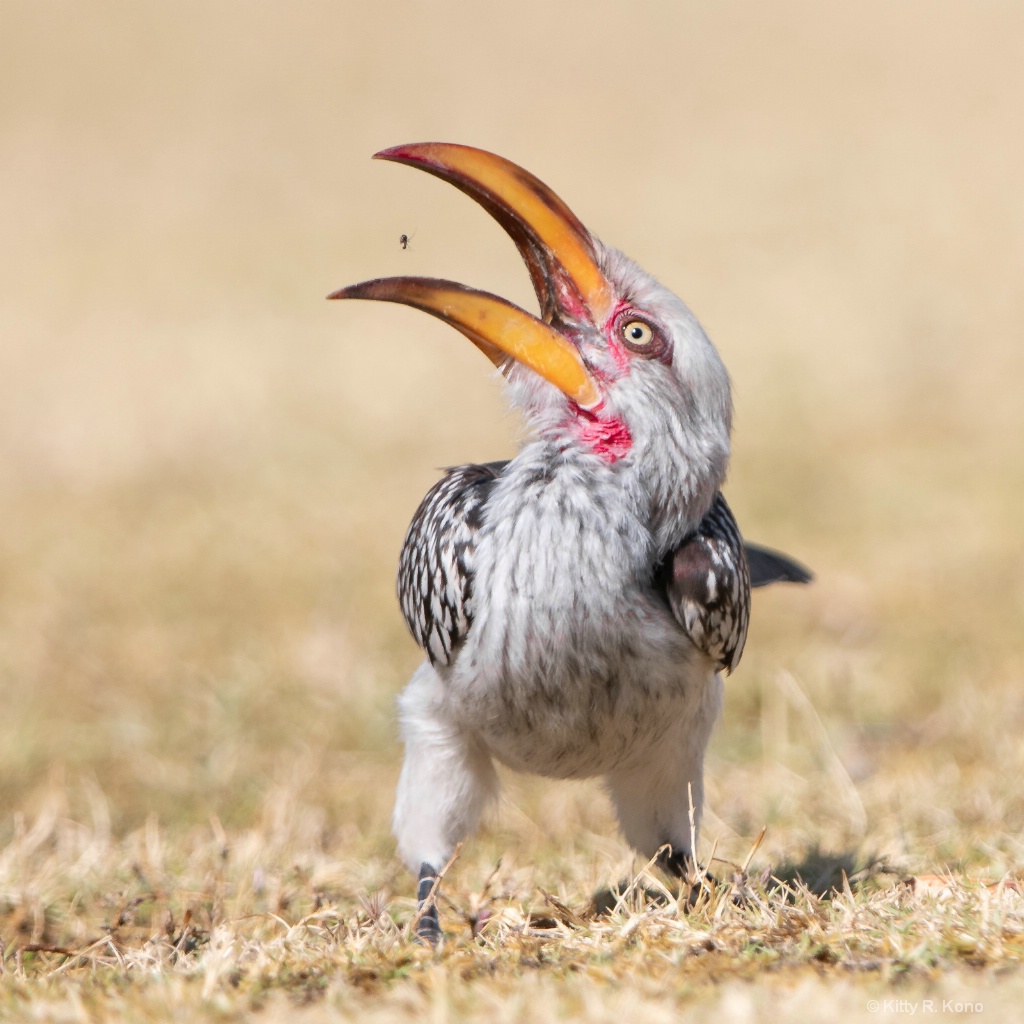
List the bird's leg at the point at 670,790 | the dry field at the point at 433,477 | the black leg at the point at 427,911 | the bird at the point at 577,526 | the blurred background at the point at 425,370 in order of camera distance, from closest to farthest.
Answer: the dry field at the point at 433,477 < the black leg at the point at 427,911 < the bird at the point at 577,526 < the bird's leg at the point at 670,790 < the blurred background at the point at 425,370

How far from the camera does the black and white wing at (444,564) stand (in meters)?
3.82

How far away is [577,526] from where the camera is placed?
3.69 m

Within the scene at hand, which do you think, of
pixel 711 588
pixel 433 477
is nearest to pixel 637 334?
pixel 711 588

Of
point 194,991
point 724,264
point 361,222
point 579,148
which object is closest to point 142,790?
point 194,991

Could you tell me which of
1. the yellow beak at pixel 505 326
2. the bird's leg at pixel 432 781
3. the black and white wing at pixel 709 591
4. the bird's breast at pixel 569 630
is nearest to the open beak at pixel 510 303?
the yellow beak at pixel 505 326

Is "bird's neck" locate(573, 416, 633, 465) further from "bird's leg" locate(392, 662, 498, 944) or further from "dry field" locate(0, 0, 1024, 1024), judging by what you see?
"bird's leg" locate(392, 662, 498, 944)

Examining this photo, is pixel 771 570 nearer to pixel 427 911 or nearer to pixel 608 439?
pixel 608 439

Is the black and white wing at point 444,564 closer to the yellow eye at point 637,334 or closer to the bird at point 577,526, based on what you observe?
the bird at point 577,526

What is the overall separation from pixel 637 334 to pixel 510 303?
1.23 feet

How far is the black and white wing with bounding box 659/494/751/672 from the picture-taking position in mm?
3791

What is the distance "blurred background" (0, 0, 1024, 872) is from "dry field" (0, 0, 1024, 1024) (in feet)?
0.14

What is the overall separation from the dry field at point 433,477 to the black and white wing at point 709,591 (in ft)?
2.04

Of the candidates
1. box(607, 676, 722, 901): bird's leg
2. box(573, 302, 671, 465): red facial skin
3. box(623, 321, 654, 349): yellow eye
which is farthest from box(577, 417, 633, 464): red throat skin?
box(607, 676, 722, 901): bird's leg

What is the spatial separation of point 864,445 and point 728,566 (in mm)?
7384
